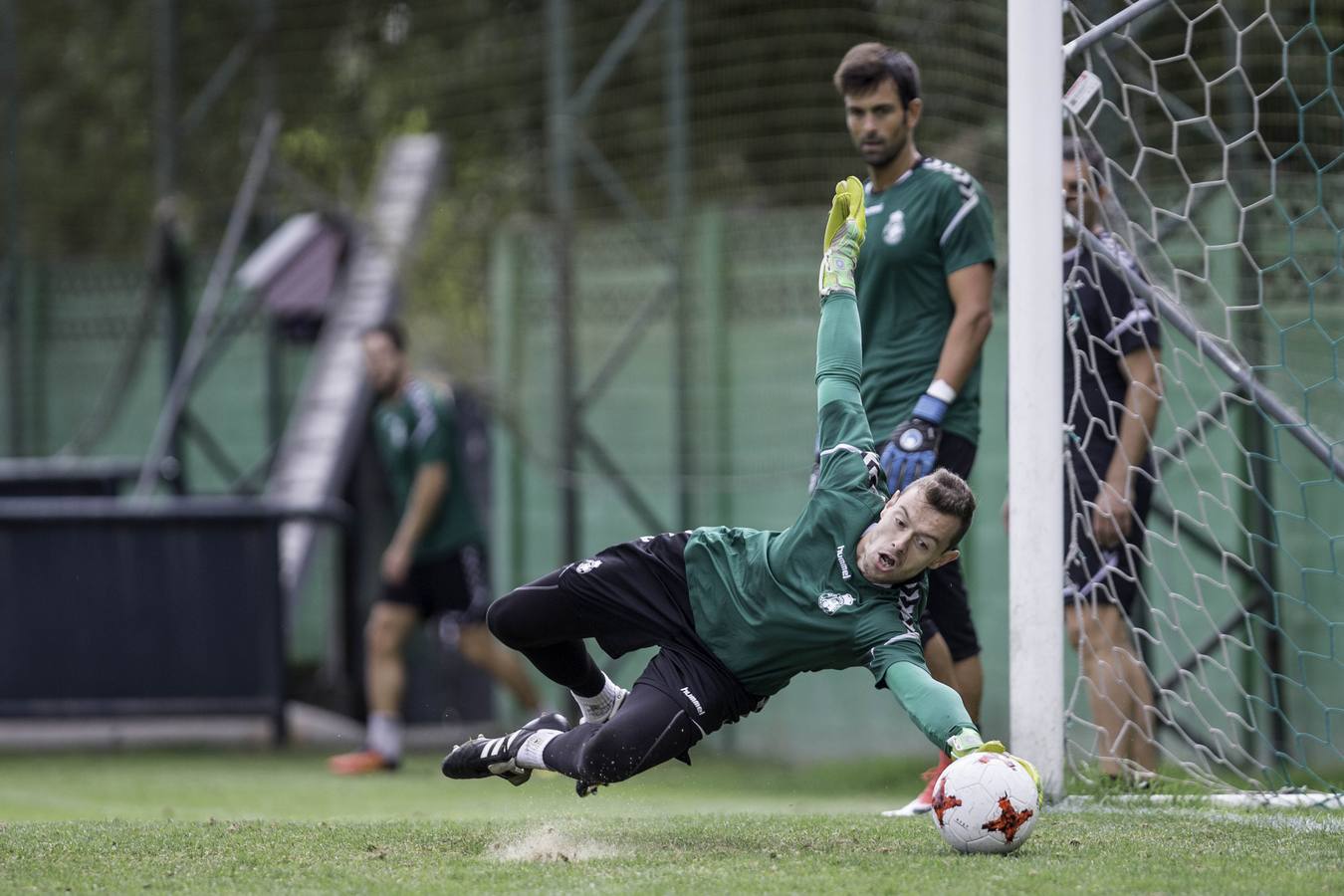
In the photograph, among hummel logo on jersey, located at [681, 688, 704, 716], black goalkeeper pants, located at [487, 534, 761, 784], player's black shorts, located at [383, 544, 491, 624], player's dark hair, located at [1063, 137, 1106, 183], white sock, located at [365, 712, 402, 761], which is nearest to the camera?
black goalkeeper pants, located at [487, 534, 761, 784]

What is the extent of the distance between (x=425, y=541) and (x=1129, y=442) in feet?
16.2

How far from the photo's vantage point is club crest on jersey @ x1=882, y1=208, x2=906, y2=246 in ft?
19.8

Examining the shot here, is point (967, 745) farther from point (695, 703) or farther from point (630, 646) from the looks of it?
point (630, 646)

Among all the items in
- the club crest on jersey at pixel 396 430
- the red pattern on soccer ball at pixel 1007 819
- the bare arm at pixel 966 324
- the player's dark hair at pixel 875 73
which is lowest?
the red pattern on soccer ball at pixel 1007 819

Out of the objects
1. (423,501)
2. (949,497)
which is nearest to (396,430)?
(423,501)

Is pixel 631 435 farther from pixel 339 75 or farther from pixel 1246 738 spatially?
pixel 339 75

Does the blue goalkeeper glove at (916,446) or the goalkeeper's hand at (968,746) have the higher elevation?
the blue goalkeeper glove at (916,446)

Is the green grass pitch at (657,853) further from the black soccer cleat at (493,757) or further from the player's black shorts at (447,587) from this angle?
the player's black shorts at (447,587)

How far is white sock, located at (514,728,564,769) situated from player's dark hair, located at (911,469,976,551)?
1341 mm

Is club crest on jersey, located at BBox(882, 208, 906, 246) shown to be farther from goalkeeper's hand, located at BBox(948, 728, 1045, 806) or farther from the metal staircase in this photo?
the metal staircase

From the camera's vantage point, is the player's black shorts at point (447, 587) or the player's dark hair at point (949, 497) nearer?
the player's dark hair at point (949, 497)

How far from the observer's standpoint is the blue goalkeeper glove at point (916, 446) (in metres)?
5.79

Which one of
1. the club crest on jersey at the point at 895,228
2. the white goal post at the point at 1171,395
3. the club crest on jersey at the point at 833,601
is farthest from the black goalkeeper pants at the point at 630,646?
the club crest on jersey at the point at 895,228

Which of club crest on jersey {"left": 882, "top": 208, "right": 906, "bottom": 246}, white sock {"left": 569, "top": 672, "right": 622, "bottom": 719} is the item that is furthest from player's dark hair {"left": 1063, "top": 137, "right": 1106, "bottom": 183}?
white sock {"left": 569, "top": 672, "right": 622, "bottom": 719}
